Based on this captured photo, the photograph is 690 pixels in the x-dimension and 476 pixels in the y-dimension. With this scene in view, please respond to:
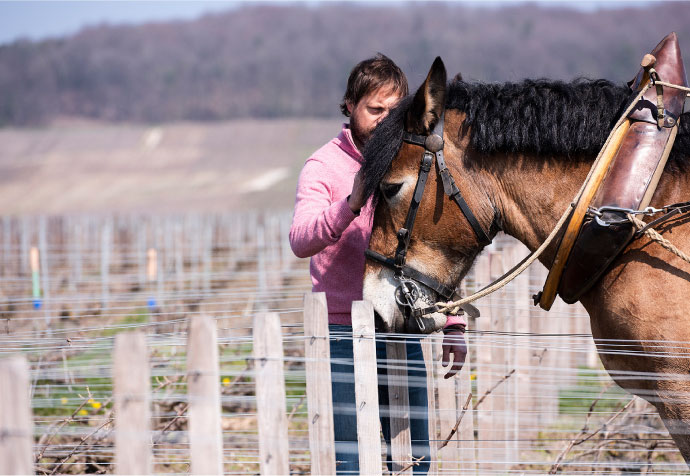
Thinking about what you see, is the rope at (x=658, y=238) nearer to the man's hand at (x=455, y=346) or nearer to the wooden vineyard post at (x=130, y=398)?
the man's hand at (x=455, y=346)

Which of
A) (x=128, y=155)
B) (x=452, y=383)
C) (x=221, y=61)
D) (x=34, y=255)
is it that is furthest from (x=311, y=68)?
(x=452, y=383)

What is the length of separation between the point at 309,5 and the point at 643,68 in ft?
406

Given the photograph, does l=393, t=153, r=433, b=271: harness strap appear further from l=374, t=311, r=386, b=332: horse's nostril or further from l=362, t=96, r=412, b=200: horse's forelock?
l=374, t=311, r=386, b=332: horse's nostril

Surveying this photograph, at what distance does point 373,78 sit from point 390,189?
23.8 inches

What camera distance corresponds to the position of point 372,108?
2.97m

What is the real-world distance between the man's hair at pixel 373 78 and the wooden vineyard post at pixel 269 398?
1170 mm

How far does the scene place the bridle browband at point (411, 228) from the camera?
2.53 metres

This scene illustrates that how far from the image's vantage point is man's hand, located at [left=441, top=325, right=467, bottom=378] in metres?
3.04

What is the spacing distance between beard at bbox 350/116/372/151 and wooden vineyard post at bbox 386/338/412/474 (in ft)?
2.81

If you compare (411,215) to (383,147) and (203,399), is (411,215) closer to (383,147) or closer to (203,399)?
(383,147)

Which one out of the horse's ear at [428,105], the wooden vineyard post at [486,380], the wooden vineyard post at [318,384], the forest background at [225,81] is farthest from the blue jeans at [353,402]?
the forest background at [225,81]

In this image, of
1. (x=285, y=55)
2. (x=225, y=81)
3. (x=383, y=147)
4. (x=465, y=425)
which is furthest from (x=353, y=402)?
(x=285, y=55)

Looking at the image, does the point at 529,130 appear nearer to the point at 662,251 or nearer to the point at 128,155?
the point at 662,251

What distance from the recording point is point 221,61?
101 meters
